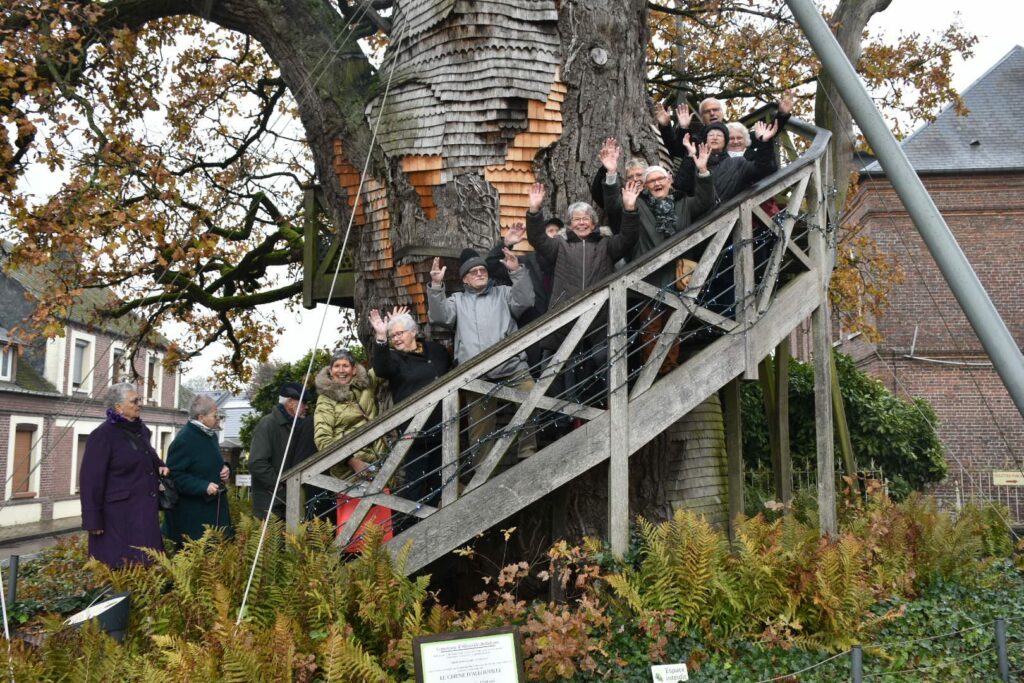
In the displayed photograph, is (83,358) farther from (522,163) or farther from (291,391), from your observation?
(522,163)

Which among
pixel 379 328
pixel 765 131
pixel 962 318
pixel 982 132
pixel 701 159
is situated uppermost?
pixel 982 132

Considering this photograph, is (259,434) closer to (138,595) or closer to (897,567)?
(138,595)

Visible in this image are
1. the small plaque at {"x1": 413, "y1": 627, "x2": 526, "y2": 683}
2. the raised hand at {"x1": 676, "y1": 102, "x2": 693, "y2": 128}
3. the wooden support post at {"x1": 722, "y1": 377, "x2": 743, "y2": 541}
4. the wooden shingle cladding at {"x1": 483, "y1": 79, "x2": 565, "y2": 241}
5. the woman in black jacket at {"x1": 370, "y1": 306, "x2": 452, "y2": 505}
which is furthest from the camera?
the wooden support post at {"x1": 722, "y1": 377, "x2": 743, "y2": 541}

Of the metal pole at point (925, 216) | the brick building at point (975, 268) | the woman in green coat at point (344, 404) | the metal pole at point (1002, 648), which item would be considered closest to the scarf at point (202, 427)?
the woman in green coat at point (344, 404)

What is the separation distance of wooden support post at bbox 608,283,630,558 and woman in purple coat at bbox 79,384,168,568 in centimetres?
313

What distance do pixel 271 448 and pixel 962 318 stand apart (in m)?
20.6

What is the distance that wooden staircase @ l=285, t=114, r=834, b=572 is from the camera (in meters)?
5.95

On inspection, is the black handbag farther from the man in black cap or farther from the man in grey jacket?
the man in grey jacket

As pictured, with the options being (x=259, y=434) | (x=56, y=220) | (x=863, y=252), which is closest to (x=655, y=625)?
(x=259, y=434)

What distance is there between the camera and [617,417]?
6195mm

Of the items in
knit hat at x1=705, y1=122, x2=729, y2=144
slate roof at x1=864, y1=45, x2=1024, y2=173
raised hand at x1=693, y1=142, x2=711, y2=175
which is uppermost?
slate roof at x1=864, y1=45, x2=1024, y2=173

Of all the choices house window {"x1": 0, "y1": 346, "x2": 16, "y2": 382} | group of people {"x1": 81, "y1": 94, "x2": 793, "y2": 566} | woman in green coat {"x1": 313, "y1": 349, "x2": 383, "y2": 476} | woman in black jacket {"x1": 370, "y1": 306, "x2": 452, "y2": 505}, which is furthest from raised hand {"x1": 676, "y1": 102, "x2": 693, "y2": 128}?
house window {"x1": 0, "y1": 346, "x2": 16, "y2": 382}

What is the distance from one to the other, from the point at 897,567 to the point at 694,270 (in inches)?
98.3

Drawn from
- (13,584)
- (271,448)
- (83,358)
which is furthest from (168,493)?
(83,358)
